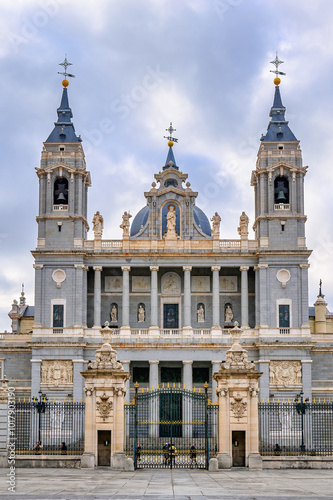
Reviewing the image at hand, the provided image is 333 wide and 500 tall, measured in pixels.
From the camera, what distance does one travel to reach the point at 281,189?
69.5 m

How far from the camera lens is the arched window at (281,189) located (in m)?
69.4

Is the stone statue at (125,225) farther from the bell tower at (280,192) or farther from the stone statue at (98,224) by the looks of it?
the bell tower at (280,192)

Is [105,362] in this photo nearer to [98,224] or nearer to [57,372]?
[57,372]

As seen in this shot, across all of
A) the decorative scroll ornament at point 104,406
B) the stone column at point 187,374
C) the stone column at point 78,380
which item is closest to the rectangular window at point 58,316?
the stone column at point 78,380

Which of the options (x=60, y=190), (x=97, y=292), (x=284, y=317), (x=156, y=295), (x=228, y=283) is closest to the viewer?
(x=284, y=317)

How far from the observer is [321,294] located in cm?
9725

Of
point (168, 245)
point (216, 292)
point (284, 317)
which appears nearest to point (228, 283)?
point (216, 292)

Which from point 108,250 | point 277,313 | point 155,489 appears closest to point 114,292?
point 108,250

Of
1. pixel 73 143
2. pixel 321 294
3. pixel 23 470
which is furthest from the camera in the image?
pixel 321 294

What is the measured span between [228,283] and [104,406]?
33759 mm

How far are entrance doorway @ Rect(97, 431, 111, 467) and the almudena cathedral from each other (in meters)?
25.3

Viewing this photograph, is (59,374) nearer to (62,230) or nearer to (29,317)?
(62,230)

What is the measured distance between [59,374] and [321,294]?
41.5 m

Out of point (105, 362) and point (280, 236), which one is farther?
point (280, 236)
